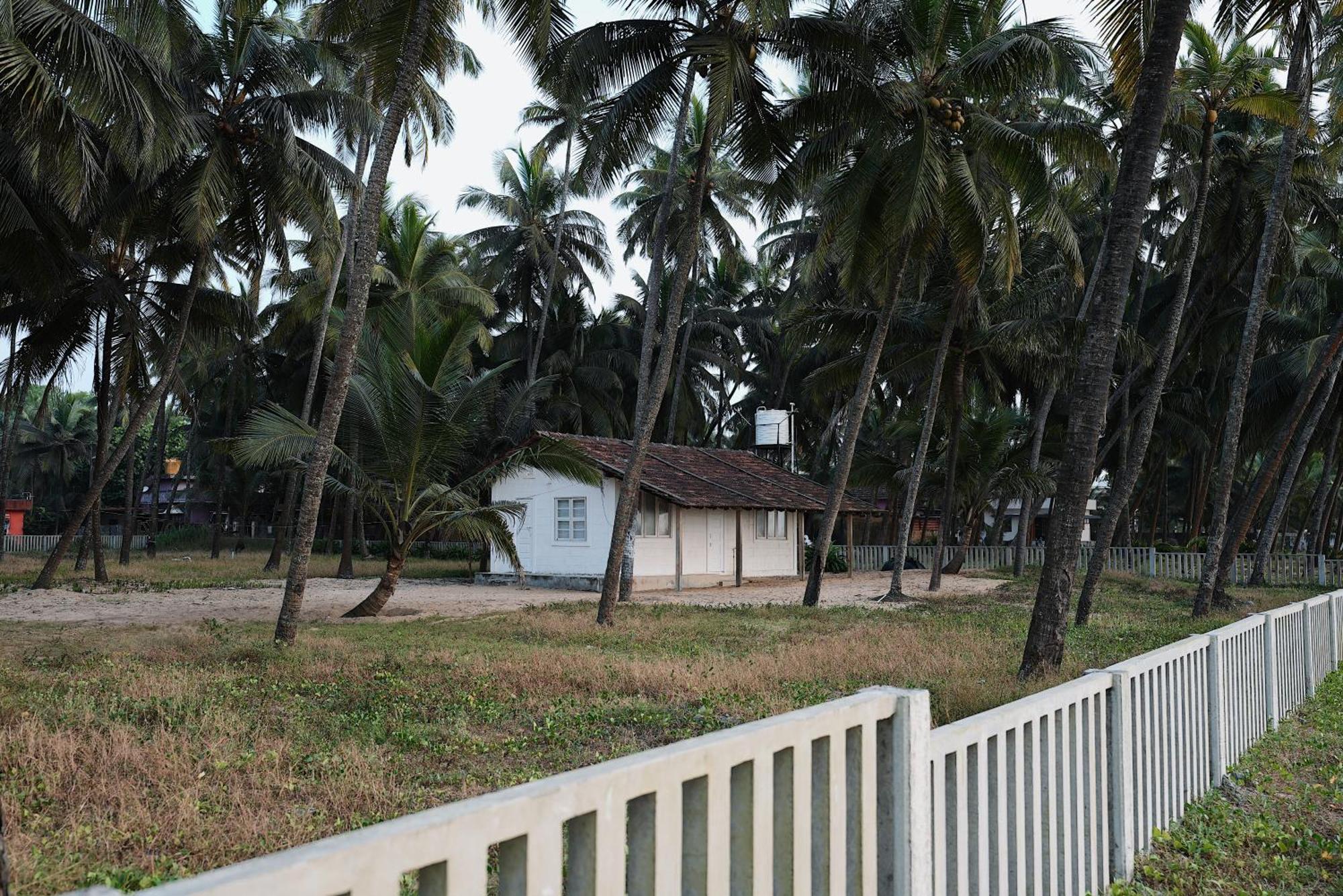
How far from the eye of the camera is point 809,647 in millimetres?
12383

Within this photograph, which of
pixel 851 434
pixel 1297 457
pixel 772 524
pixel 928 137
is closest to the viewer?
pixel 928 137

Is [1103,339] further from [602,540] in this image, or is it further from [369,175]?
[602,540]

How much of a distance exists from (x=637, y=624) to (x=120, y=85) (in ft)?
33.0

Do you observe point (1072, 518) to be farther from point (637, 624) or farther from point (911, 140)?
point (911, 140)

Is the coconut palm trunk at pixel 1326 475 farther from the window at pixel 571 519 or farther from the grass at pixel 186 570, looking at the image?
the grass at pixel 186 570

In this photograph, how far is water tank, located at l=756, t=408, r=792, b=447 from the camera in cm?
3650

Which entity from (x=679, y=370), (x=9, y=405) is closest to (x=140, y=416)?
(x=9, y=405)

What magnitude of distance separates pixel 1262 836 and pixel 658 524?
68.7 ft

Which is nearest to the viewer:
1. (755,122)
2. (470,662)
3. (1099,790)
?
(1099,790)

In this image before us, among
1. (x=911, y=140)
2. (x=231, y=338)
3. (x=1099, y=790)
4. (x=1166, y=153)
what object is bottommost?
(x=1099, y=790)

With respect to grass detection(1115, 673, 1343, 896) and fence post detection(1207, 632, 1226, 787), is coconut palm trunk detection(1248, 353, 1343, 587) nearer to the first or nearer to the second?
grass detection(1115, 673, 1343, 896)

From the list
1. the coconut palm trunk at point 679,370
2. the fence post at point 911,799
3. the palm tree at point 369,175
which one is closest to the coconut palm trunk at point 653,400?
the palm tree at point 369,175

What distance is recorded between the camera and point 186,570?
28641mm

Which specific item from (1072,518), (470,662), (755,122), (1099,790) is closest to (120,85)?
(470,662)
